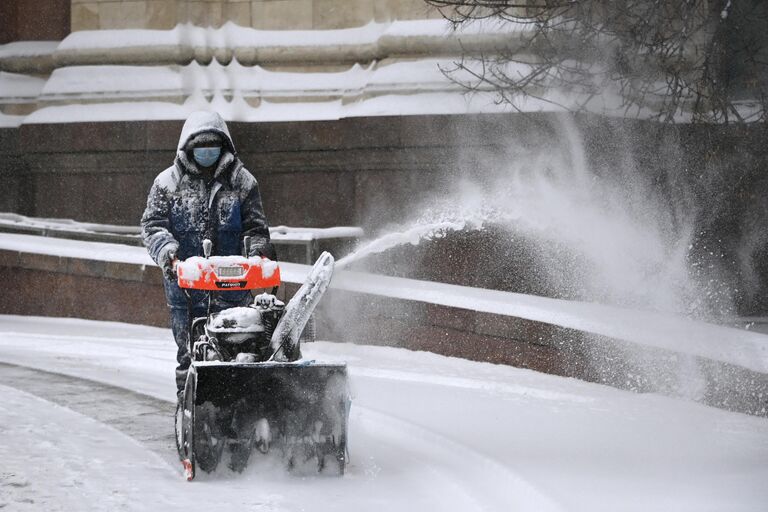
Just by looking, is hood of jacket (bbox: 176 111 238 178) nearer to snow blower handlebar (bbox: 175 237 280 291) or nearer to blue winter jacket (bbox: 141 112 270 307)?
blue winter jacket (bbox: 141 112 270 307)

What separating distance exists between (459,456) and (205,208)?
1823mm

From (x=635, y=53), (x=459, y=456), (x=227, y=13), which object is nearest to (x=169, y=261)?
(x=459, y=456)

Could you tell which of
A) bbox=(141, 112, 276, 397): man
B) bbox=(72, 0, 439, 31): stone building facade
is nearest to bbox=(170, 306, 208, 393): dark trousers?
bbox=(141, 112, 276, 397): man

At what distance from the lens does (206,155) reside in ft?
21.8

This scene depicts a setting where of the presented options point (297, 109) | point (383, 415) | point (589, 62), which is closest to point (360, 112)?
point (297, 109)

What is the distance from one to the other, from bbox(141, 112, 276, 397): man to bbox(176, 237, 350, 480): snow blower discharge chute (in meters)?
0.50

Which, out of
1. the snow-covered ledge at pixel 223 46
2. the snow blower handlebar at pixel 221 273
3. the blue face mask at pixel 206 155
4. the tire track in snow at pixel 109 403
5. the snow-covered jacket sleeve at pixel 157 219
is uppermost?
the snow-covered ledge at pixel 223 46

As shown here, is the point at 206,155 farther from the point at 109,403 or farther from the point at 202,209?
the point at 109,403

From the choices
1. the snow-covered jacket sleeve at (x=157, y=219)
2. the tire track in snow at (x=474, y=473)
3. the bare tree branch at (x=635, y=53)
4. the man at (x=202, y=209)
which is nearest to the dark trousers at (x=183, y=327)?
the man at (x=202, y=209)

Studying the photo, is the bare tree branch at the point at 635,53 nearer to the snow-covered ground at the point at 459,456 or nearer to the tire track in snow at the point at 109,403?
the snow-covered ground at the point at 459,456

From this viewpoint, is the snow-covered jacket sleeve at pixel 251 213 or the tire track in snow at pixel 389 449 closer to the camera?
the tire track in snow at pixel 389 449

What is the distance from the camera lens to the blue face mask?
6641mm

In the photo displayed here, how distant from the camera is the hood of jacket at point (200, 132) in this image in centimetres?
660

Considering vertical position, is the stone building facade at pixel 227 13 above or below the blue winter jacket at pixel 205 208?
above
